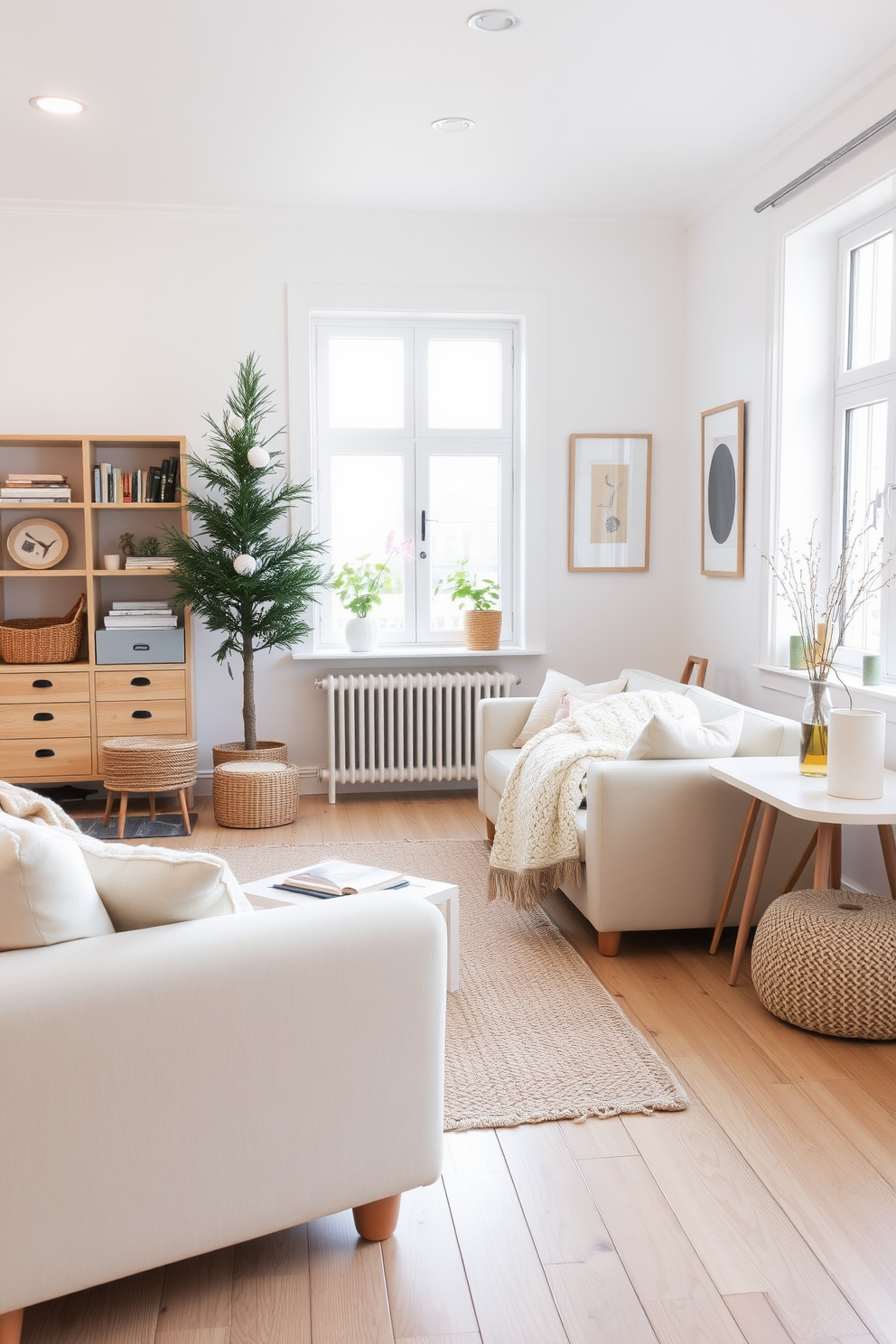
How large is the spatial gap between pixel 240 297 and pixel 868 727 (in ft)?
12.2

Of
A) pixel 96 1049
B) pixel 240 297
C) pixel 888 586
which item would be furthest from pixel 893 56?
pixel 96 1049

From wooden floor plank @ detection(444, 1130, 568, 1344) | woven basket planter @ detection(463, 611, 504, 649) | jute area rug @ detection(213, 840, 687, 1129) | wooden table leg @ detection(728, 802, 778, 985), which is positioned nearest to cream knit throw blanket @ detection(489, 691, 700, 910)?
jute area rug @ detection(213, 840, 687, 1129)

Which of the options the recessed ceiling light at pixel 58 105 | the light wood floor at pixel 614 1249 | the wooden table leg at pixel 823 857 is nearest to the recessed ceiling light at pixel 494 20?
the recessed ceiling light at pixel 58 105

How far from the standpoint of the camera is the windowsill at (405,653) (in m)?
5.38

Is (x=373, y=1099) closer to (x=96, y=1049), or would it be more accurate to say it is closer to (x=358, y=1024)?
(x=358, y=1024)

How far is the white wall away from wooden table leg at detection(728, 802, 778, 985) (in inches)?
96.6

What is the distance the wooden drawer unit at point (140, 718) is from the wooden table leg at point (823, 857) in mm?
Answer: 3079

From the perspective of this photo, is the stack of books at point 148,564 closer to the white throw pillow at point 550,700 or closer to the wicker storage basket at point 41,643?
the wicker storage basket at point 41,643

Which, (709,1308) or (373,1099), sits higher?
(373,1099)

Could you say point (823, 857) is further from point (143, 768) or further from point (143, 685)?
point (143, 685)

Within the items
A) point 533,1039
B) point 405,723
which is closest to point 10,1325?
point 533,1039

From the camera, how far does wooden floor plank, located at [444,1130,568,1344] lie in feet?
5.60

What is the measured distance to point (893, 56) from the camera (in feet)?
11.3

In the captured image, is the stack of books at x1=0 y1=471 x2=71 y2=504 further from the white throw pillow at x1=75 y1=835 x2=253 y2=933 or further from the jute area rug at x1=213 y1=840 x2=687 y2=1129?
the white throw pillow at x1=75 y1=835 x2=253 y2=933
